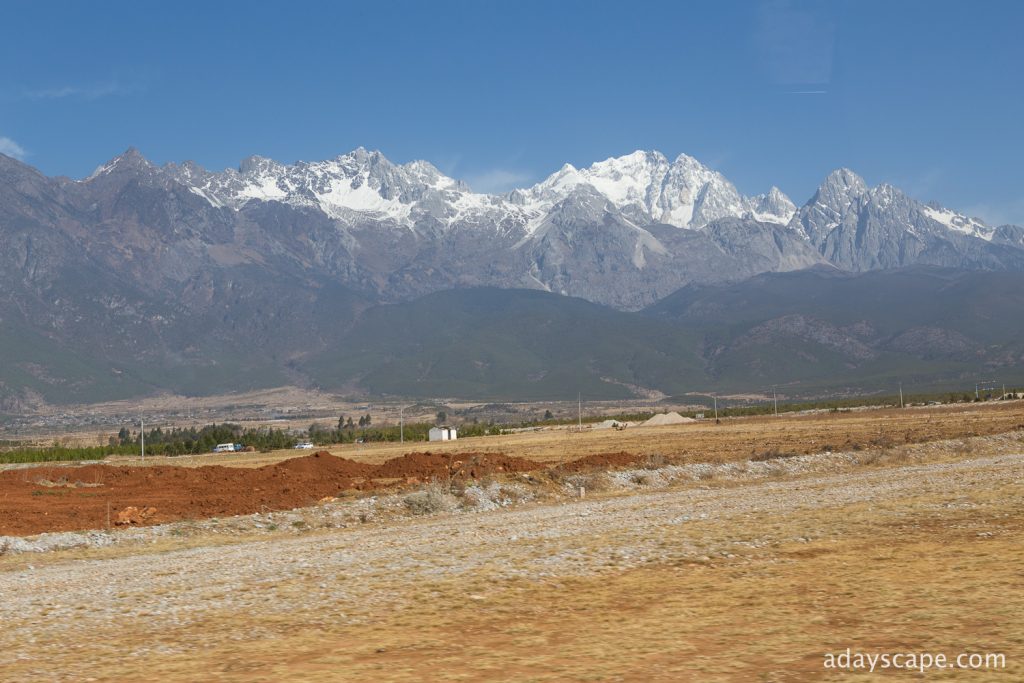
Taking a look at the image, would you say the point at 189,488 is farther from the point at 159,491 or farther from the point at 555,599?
the point at 555,599

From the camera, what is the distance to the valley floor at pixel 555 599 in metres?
15.5

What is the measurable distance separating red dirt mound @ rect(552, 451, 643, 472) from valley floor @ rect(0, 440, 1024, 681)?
20594mm

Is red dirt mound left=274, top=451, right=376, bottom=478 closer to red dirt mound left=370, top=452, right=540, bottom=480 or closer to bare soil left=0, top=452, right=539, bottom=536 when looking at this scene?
bare soil left=0, top=452, right=539, bottom=536

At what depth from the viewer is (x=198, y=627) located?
19047 millimetres

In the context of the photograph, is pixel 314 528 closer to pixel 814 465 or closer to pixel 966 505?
pixel 966 505

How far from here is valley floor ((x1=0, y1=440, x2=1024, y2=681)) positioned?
1550 cm

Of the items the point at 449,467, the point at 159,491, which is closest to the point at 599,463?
the point at 449,467

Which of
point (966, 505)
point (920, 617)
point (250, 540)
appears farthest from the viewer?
point (250, 540)

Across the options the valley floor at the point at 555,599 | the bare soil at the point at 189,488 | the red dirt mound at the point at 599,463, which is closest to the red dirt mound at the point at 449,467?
the bare soil at the point at 189,488

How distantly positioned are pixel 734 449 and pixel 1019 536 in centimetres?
5422

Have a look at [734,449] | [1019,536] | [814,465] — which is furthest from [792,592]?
[734,449]

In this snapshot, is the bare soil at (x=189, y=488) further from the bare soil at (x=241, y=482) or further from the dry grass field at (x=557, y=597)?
the dry grass field at (x=557, y=597)

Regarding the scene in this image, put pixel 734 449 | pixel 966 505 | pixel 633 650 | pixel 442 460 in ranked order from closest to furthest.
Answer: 1. pixel 633 650
2. pixel 966 505
3. pixel 442 460
4. pixel 734 449

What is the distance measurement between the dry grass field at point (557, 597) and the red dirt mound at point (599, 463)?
18.9 metres
